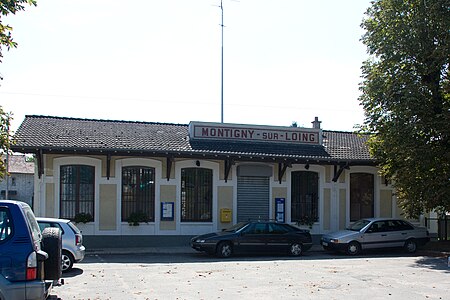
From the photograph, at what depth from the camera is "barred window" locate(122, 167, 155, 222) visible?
2103cm

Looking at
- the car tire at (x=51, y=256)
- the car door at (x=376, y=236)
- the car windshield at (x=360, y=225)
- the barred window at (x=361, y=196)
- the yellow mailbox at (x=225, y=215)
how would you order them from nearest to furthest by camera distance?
1. the car tire at (x=51, y=256)
2. the car door at (x=376, y=236)
3. the car windshield at (x=360, y=225)
4. the yellow mailbox at (x=225, y=215)
5. the barred window at (x=361, y=196)

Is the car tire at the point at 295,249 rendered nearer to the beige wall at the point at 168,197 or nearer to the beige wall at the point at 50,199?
the beige wall at the point at 168,197

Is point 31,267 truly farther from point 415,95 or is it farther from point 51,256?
point 415,95

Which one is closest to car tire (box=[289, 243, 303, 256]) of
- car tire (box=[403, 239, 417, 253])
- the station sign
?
car tire (box=[403, 239, 417, 253])

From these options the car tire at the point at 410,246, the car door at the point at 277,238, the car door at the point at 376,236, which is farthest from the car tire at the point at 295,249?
the car tire at the point at 410,246

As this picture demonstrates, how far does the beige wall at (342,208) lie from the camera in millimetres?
23750

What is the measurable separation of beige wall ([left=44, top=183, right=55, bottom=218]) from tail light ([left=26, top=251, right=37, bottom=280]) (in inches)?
551

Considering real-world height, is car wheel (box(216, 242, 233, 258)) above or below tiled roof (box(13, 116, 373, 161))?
below

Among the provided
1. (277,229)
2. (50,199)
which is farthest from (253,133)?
(50,199)

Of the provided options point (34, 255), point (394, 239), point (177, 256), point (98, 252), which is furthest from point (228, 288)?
point (394, 239)

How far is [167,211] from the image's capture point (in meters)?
21.4

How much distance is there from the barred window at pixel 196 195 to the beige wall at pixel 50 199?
5.14 m

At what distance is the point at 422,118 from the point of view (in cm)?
1998

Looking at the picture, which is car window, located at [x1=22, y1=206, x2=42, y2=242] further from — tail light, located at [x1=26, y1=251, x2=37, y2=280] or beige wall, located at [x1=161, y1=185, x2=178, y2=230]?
beige wall, located at [x1=161, y1=185, x2=178, y2=230]
